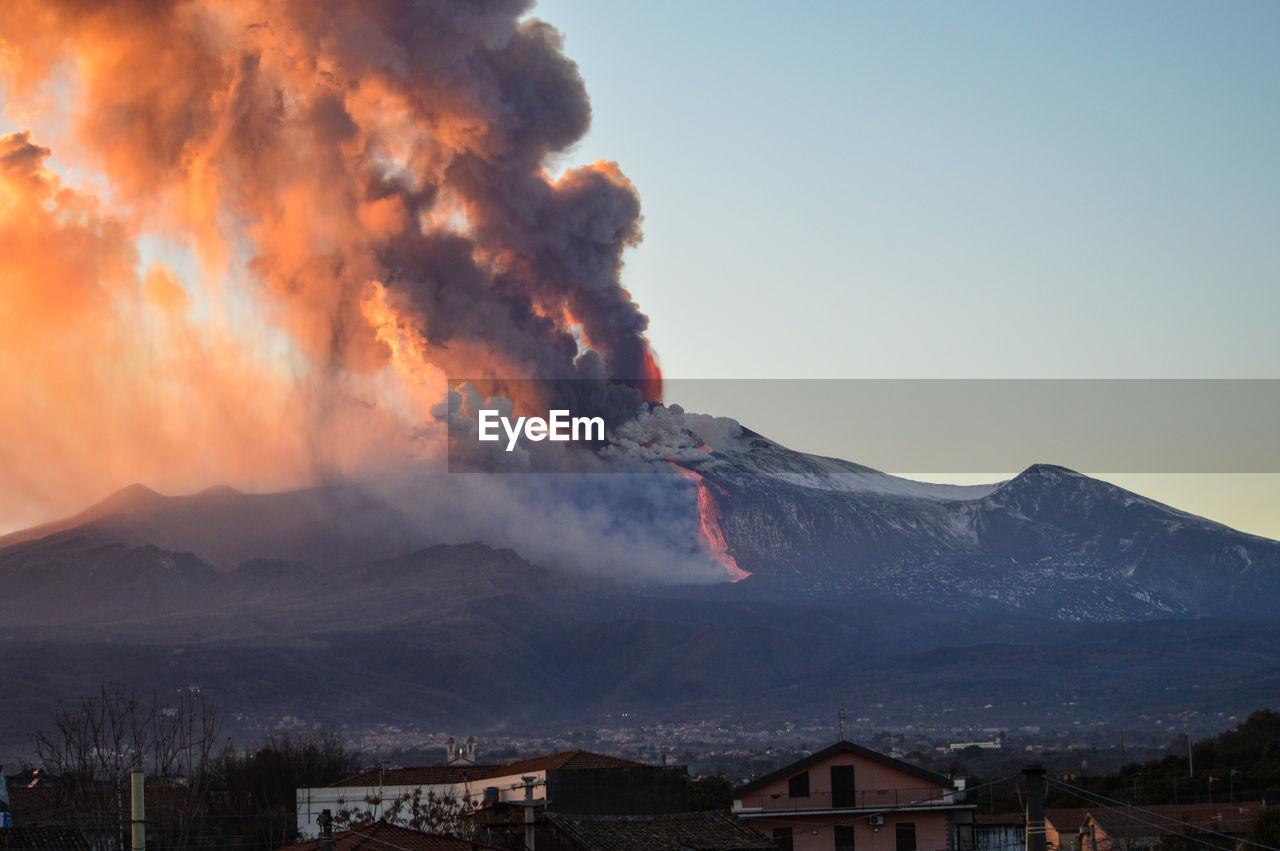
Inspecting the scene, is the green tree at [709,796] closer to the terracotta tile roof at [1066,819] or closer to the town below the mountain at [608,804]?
the town below the mountain at [608,804]

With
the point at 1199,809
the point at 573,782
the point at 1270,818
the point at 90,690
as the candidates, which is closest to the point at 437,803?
the point at 573,782

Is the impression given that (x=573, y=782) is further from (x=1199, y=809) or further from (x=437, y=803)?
(x=1199, y=809)

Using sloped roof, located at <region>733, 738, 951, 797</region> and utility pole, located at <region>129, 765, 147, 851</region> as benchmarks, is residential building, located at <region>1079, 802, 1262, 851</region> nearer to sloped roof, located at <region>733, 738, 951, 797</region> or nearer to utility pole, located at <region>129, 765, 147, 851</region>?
sloped roof, located at <region>733, 738, 951, 797</region>

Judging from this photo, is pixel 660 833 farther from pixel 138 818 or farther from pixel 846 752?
pixel 846 752

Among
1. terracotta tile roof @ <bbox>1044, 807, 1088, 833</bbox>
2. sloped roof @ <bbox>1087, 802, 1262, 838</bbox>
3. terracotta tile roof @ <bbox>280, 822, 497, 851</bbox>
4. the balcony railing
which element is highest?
terracotta tile roof @ <bbox>280, 822, 497, 851</bbox>

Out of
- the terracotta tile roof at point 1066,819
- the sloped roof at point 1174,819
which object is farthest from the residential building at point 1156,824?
the terracotta tile roof at point 1066,819

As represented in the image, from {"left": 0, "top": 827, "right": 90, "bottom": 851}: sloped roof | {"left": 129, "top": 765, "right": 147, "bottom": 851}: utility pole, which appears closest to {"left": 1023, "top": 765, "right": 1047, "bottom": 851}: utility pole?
{"left": 129, "top": 765, "right": 147, "bottom": 851}: utility pole

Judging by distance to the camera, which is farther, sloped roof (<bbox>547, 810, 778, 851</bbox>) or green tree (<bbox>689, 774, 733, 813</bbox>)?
green tree (<bbox>689, 774, 733, 813</bbox>)

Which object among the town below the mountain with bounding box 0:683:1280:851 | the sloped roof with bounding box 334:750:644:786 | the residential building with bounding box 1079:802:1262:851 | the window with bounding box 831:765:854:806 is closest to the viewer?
the town below the mountain with bounding box 0:683:1280:851
